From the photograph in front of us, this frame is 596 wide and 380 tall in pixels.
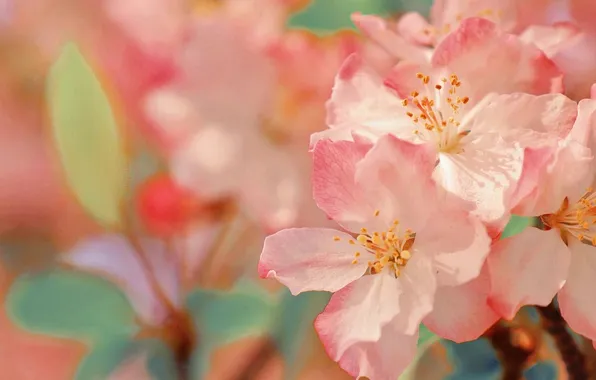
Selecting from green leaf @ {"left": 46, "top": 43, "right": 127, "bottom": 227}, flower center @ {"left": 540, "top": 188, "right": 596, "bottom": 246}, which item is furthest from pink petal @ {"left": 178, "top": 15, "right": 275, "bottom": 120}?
flower center @ {"left": 540, "top": 188, "right": 596, "bottom": 246}

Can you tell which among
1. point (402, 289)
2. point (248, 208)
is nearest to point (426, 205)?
point (402, 289)

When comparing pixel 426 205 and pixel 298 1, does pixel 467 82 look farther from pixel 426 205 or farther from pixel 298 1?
pixel 298 1

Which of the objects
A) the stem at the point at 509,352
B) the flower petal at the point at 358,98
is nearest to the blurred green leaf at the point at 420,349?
the stem at the point at 509,352

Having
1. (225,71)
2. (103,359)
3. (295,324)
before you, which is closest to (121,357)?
(103,359)

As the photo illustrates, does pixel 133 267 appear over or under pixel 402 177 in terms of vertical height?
under

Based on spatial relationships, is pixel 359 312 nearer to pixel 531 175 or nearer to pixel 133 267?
pixel 531 175

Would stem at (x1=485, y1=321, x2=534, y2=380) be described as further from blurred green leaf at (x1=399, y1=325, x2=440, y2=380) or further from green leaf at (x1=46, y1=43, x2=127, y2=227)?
green leaf at (x1=46, y1=43, x2=127, y2=227)
